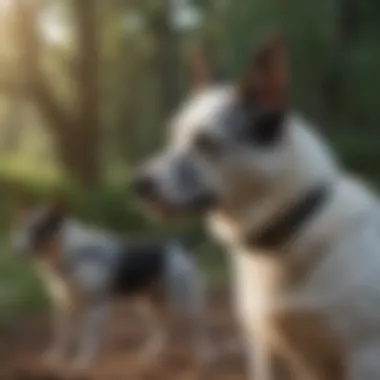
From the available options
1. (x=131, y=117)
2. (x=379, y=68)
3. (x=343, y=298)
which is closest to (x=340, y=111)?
(x=379, y=68)

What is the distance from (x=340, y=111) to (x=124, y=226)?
14.7 inches

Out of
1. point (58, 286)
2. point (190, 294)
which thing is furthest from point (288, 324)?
point (58, 286)

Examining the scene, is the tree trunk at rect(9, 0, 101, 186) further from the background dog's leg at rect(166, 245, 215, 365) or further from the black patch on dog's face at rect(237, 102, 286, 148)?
the black patch on dog's face at rect(237, 102, 286, 148)

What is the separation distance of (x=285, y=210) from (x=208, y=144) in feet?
0.37

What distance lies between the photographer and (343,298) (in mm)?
1022

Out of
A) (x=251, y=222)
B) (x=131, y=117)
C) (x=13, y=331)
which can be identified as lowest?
(x=251, y=222)

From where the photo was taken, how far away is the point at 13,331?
1.46m

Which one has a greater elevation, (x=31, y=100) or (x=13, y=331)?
(x=31, y=100)

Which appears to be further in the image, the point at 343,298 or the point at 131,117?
the point at 131,117

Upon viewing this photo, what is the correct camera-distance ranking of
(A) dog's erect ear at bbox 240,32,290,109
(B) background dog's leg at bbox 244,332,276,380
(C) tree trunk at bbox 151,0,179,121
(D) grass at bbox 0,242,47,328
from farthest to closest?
(D) grass at bbox 0,242,47,328, (C) tree trunk at bbox 151,0,179,121, (B) background dog's leg at bbox 244,332,276,380, (A) dog's erect ear at bbox 240,32,290,109

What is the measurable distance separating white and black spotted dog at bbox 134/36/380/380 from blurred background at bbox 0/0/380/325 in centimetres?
33

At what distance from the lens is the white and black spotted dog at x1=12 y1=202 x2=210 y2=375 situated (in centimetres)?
143

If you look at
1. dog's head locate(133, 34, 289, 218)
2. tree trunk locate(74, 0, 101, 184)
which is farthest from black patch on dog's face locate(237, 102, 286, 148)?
tree trunk locate(74, 0, 101, 184)

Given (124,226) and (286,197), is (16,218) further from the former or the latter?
(286,197)
